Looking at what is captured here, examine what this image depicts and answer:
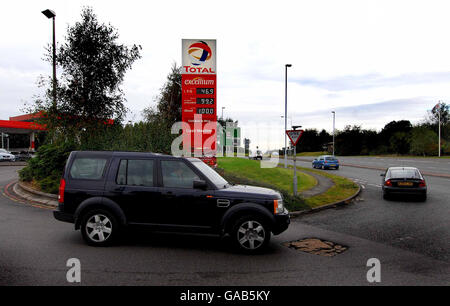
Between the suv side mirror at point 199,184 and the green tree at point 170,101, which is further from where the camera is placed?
the green tree at point 170,101

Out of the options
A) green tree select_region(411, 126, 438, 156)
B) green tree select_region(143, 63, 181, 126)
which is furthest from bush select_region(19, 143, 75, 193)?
green tree select_region(411, 126, 438, 156)

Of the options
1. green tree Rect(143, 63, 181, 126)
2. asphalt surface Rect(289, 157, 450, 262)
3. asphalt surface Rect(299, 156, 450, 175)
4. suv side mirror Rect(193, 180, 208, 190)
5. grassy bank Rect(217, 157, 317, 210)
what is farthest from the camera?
green tree Rect(143, 63, 181, 126)

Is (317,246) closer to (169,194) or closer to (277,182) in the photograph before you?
(169,194)

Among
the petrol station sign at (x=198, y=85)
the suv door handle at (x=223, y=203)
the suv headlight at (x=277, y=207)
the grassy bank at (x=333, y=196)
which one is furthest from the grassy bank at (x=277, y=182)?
the suv door handle at (x=223, y=203)

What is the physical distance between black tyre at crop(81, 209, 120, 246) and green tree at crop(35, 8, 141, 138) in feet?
29.9

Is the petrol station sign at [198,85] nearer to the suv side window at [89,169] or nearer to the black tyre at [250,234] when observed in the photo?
the suv side window at [89,169]

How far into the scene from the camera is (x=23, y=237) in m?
6.63

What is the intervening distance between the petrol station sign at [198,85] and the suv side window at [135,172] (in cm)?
971

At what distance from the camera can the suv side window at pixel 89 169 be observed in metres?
6.31

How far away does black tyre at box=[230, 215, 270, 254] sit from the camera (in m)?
5.89

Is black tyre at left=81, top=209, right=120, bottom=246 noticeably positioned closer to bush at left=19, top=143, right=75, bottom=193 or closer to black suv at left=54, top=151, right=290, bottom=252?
black suv at left=54, top=151, right=290, bottom=252

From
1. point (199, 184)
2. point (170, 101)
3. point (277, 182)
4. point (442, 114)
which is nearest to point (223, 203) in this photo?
point (199, 184)

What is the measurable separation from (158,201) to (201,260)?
1440 millimetres
